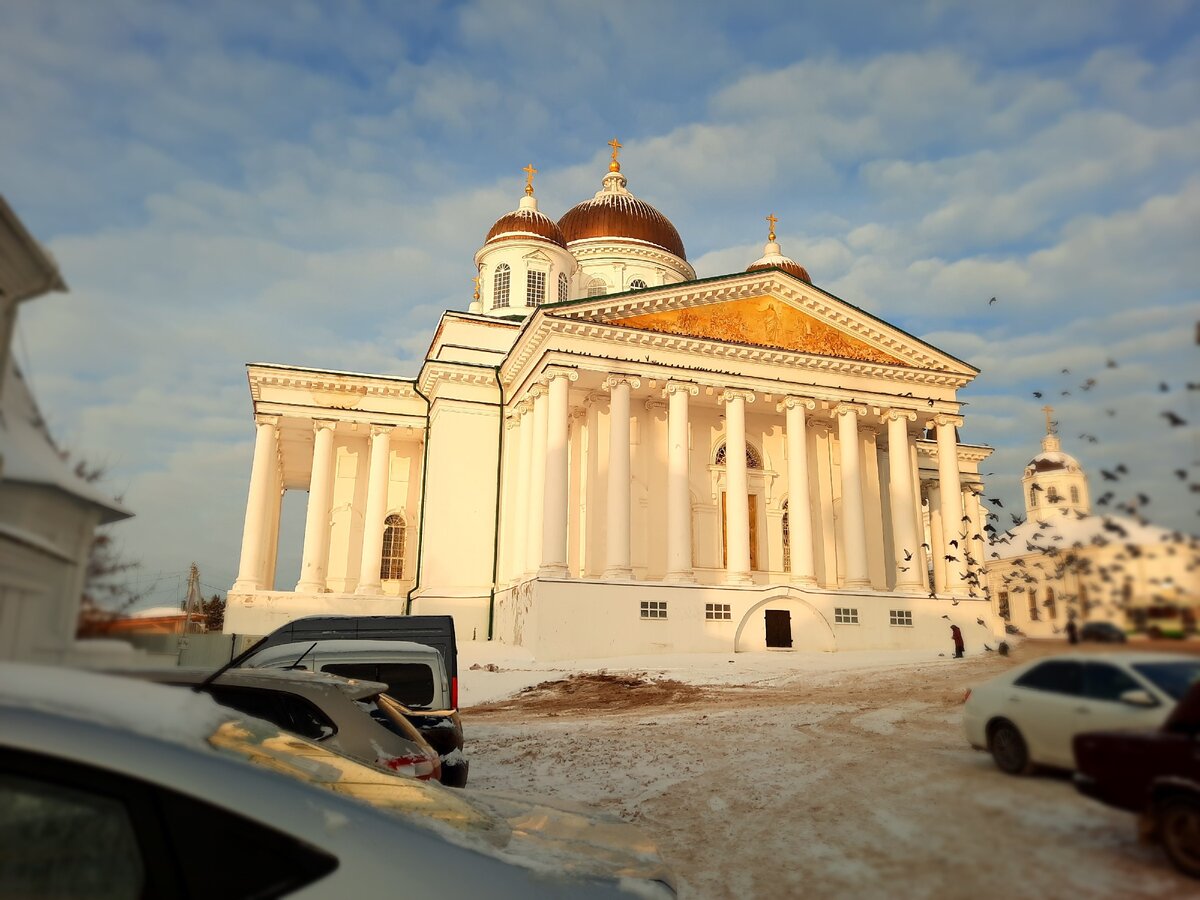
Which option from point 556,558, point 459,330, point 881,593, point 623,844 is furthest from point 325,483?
point 623,844

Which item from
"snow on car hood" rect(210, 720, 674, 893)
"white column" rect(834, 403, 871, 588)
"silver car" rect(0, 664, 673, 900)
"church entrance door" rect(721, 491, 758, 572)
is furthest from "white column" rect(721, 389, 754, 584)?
"silver car" rect(0, 664, 673, 900)

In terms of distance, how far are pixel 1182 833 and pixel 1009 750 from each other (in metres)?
0.41

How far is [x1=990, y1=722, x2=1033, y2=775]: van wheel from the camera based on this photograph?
175 cm

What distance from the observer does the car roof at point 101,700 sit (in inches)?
74.9

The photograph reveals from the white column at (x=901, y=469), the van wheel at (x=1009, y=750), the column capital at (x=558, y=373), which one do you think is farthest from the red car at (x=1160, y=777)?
the white column at (x=901, y=469)

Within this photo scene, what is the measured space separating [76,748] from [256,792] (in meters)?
0.41

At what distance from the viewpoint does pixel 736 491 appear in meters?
28.9

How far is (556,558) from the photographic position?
26.4m

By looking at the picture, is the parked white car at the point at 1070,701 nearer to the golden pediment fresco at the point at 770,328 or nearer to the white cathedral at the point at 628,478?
the white cathedral at the point at 628,478

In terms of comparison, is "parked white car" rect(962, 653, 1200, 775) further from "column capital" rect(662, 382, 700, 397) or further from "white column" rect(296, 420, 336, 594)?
"white column" rect(296, 420, 336, 594)

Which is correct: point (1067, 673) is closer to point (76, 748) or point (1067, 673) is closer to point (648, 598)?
point (76, 748)

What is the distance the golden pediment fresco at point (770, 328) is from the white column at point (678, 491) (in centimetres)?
242

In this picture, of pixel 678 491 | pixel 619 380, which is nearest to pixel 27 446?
pixel 678 491

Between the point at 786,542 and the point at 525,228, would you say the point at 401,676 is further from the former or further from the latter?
the point at 525,228
